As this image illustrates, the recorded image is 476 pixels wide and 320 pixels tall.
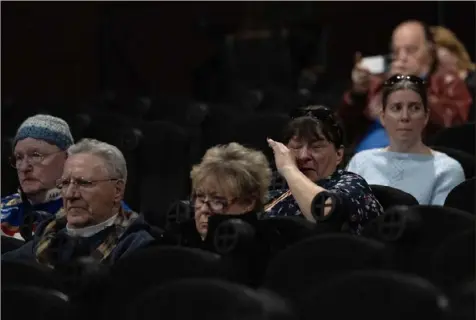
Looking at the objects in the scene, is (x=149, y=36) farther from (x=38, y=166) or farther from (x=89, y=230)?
(x=89, y=230)

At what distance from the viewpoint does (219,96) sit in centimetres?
582

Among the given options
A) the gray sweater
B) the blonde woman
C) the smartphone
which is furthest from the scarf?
the smartphone

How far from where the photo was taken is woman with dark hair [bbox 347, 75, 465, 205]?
3.04 m

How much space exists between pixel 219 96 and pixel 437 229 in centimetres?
346

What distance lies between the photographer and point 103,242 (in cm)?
271

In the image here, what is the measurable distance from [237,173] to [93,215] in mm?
332

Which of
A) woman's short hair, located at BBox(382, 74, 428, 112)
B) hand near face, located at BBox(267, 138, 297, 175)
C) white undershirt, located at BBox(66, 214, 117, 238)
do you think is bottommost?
white undershirt, located at BBox(66, 214, 117, 238)

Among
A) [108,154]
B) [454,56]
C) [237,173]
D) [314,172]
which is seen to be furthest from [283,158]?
[454,56]

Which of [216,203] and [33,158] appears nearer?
[216,203]

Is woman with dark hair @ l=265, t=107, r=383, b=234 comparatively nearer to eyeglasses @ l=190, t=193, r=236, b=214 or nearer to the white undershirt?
eyeglasses @ l=190, t=193, r=236, b=214

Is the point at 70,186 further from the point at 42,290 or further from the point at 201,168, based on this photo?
the point at 42,290

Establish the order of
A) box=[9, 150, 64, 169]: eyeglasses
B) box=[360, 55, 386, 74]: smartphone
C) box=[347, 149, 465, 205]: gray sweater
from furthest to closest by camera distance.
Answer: box=[360, 55, 386, 74]: smartphone, box=[9, 150, 64, 169]: eyeglasses, box=[347, 149, 465, 205]: gray sweater

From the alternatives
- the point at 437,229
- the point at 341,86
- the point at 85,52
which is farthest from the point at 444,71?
the point at 85,52

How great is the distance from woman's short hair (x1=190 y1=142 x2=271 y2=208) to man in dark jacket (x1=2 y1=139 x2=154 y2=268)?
18 centimetres
